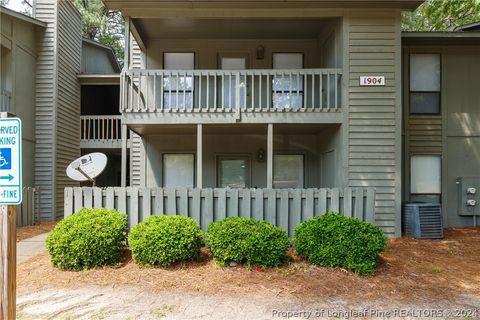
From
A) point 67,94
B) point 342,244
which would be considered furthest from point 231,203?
point 67,94

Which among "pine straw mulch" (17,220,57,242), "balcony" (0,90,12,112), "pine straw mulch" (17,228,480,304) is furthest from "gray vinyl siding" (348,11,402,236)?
"balcony" (0,90,12,112)

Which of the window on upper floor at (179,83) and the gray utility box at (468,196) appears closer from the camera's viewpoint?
the window on upper floor at (179,83)

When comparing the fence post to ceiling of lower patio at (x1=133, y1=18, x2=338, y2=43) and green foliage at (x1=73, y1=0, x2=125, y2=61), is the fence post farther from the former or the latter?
green foliage at (x1=73, y1=0, x2=125, y2=61)

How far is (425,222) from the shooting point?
8.30 m

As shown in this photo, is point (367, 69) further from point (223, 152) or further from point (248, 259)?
point (248, 259)

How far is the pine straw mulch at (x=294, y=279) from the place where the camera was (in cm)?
497

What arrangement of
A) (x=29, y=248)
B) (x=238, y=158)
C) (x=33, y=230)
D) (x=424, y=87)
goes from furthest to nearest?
(x=238, y=158), (x=424, y=87), (x=33, y=230), (x=29, y=248)

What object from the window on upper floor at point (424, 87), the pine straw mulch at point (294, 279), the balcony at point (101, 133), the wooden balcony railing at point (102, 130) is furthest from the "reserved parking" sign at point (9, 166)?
the wooden balcony railing at point (102, 130)

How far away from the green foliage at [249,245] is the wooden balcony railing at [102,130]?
9.55 m

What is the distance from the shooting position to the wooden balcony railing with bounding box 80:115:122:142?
13984mm

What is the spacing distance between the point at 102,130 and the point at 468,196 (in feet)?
43.7

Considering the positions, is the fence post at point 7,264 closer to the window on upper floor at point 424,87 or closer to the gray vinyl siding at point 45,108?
the window on upper floor at point 424,87

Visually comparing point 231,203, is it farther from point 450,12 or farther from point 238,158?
point 450,12

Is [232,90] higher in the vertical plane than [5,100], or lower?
higher
